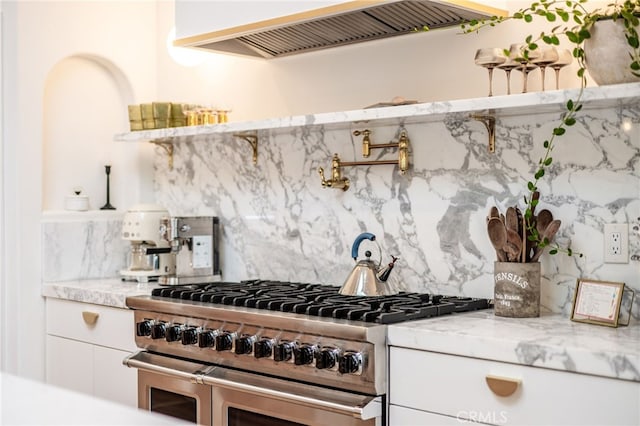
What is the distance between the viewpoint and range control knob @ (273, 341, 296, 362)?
2.55 meters

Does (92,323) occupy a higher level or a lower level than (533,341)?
lower

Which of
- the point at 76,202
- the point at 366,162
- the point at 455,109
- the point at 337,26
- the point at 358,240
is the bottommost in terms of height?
the point at 358,240

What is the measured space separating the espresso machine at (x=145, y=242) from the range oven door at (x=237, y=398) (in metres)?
0.66

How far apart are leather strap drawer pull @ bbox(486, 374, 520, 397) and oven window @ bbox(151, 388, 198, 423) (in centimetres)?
116

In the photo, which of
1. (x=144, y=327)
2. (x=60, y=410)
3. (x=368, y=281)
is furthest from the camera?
(x=144, y=327)

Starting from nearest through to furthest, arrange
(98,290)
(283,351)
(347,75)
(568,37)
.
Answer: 1. (568,37)
2. (283,351)
3. (347,75)
4. (98,290)

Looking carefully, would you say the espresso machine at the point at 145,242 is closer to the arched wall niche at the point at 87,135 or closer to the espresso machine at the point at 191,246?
the espresso machine at the point at 191,246

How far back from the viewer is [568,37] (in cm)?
240

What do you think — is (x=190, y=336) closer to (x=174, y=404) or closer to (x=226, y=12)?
(x=174, y=404)

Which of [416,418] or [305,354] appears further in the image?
[305,354]

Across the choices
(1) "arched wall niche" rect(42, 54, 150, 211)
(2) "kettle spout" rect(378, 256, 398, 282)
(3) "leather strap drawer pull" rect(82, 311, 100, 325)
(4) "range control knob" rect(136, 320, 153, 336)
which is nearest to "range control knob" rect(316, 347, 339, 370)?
(2) "kettle spout" rect(378, 256, 398, 282)

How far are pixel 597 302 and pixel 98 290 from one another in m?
2.05

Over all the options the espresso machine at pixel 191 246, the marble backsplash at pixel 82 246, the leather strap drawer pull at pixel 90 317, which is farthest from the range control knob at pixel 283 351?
the marble backsplash at pixel 82 246

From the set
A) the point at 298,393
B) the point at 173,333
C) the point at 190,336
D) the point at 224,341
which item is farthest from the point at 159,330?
the point at 298,393
